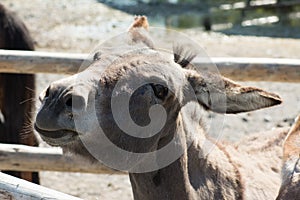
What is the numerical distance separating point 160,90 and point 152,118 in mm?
144

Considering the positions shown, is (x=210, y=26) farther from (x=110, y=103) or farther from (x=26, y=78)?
(x=110, y=103)

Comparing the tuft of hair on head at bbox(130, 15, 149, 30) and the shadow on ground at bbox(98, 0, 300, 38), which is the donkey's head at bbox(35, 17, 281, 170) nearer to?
the tuft of hair on head at bbox(130, 15, 149, 30)

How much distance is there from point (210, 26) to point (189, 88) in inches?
544

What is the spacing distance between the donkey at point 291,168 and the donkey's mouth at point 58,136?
983 millimetres

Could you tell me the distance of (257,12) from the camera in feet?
62.7

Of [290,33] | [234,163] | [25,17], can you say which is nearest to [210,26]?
[290,33]

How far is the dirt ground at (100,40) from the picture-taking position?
292 inches

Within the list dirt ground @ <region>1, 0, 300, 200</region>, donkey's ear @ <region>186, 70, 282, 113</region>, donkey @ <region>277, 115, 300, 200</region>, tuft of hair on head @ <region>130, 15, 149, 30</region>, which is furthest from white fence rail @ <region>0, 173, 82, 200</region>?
dirt ground @ <region>1, 0, 300, 200</region>

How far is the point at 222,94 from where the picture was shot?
12.3 feet

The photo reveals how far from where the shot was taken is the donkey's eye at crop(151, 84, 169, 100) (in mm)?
3598

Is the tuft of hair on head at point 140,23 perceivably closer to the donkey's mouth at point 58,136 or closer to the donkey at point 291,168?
the donkey's mouth at point 58,136

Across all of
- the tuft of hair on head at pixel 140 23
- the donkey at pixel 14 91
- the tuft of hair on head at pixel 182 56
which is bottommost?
the donkey at pixel 14 91

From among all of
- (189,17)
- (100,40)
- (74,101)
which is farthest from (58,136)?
(189,17)

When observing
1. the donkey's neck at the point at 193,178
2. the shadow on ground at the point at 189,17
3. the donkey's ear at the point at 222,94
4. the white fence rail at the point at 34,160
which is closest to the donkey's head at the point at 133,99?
the donkey's ear at the point at 222,94
